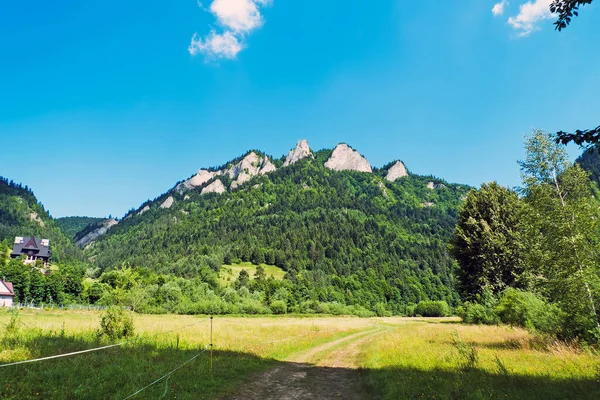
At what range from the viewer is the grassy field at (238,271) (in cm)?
14123

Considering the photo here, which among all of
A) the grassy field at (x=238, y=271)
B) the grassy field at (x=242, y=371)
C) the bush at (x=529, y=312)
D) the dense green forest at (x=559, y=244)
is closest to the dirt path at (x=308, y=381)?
the grassy field at (x=242, y=371)

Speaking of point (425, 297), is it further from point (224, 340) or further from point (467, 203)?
point (224, 340)

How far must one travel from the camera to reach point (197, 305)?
90375 mm

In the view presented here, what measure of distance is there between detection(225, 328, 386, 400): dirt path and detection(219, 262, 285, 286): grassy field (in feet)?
385

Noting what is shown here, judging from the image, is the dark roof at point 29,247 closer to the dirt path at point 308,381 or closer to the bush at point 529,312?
the dirt path at point 308,381

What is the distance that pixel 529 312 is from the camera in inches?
883

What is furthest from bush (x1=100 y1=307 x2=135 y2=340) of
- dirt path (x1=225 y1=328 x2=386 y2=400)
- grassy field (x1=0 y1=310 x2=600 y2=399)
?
dirt path (x1=225 y1=328 x2=386 y2=400)

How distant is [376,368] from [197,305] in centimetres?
8518

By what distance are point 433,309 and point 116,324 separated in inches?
4896

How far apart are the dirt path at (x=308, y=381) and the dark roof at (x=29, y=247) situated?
21375 cm

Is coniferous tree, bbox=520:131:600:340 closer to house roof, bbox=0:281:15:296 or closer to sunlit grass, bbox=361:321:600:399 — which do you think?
sunlit grass, bbox=361:321:600:399

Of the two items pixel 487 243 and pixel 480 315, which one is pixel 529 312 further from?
pixel 480 315

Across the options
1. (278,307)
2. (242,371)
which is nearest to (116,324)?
(242,371)

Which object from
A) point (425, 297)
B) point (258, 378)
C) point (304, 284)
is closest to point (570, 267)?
point (258, 378)
